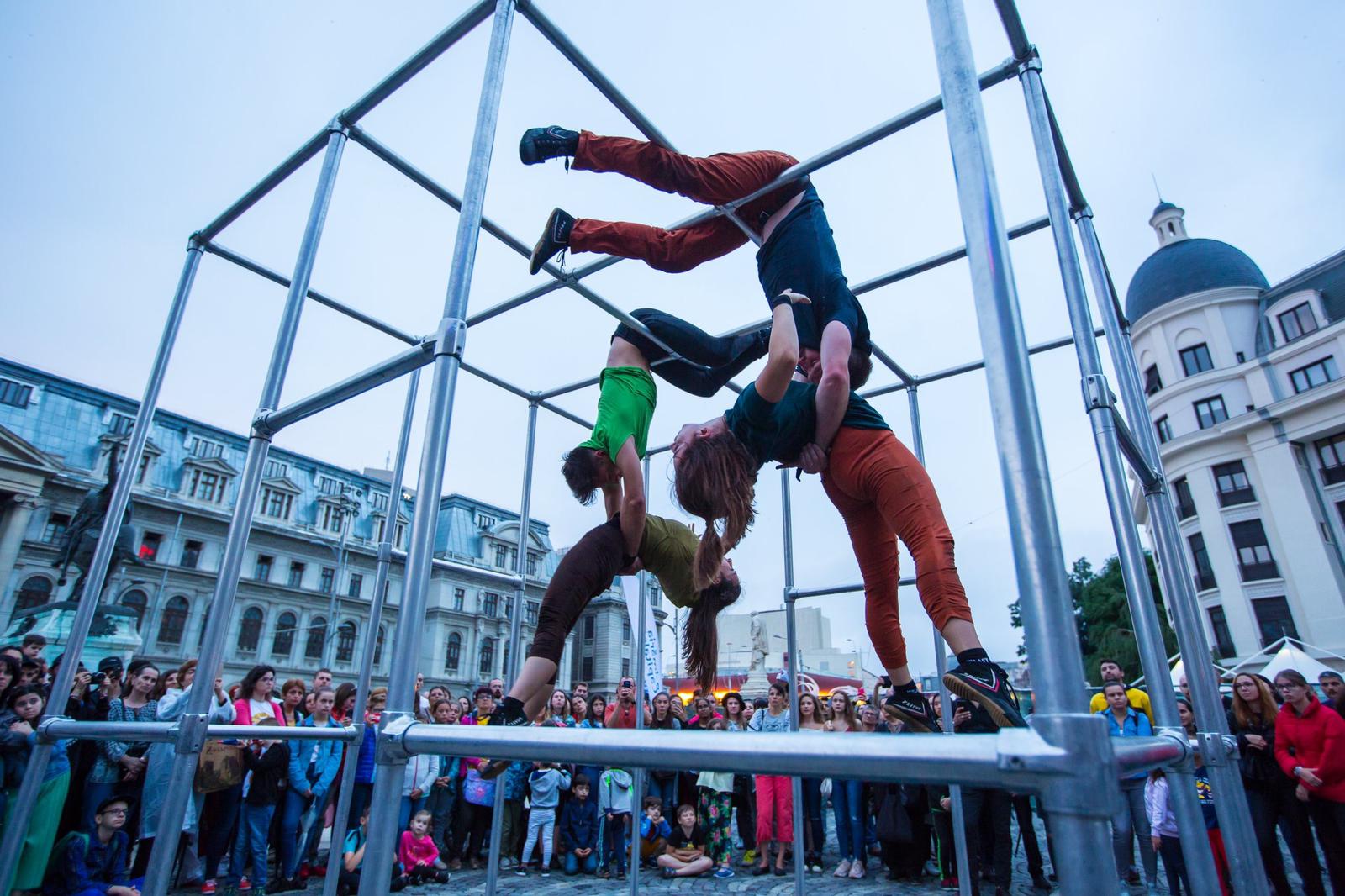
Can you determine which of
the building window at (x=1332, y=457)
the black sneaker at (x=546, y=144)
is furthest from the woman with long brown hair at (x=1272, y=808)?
the building window at (x=1332, y=457)

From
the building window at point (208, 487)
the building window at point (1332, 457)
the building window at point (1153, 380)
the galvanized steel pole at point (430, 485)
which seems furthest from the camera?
the building window at point (208, 487)

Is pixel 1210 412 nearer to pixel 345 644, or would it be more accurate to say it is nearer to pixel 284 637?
pixel 345 644

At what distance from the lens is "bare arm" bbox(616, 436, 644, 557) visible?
3.16 metres

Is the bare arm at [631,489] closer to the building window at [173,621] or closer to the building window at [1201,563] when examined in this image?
the building window at [1201,563]

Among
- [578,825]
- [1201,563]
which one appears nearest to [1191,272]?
[1201,563]

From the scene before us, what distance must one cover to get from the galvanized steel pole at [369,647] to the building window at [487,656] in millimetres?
31744

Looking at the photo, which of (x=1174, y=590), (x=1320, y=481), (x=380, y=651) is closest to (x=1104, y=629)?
(x=1320, y=481)

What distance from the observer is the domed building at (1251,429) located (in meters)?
22.9

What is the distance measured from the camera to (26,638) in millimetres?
6332

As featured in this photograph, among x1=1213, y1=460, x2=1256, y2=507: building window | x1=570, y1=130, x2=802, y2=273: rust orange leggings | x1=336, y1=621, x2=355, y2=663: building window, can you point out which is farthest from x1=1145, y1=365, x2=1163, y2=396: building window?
x1=336, y1=621, x2=355, y2=663: building window

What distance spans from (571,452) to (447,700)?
4873mm

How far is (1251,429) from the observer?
81.6 feet

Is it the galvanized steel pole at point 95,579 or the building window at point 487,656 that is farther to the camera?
the building window at point 487,656

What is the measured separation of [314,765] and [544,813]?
7.28ft
